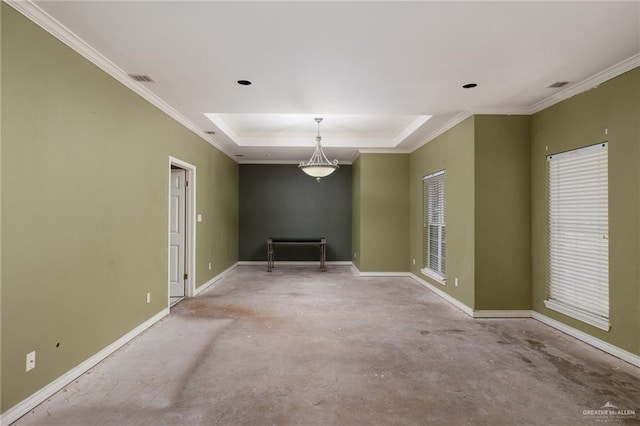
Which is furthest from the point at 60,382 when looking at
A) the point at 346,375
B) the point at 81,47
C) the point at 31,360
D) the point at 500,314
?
the point at 500,314

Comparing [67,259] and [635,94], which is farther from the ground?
[635,94]

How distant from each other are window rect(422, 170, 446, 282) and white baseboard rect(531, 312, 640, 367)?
1.45 meters

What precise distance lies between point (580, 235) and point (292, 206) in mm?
5874

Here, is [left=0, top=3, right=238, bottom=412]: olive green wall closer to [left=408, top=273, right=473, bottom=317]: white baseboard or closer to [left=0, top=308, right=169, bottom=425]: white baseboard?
[left=0, top=308, right=169, bottom=425]: white baseboard

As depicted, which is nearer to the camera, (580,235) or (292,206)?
(580,235)

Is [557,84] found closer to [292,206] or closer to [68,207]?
[68,207]

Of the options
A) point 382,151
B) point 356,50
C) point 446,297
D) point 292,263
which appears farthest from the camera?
point 292,263

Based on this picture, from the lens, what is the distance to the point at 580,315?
3273 mm

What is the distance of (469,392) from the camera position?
2.31 metres

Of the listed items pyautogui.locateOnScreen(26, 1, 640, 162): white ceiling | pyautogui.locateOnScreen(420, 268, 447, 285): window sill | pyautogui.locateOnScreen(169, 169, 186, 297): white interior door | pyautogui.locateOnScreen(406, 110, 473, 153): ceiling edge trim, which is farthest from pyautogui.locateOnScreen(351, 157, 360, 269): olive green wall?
pyautogui.locateOnScreen(169, 169, 186, 297): white interior door

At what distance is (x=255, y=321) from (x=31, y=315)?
2.16m

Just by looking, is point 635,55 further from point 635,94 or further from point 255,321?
point 255,321

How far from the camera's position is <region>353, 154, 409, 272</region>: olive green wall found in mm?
6637

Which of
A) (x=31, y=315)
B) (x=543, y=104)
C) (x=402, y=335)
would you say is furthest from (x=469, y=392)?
(x=543, y=104)
